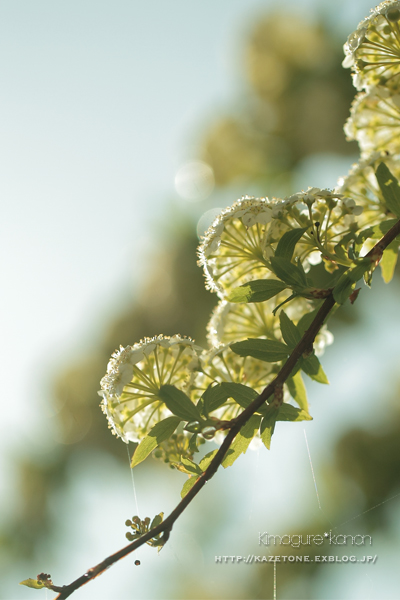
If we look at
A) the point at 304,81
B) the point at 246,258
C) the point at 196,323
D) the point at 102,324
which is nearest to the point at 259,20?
the point at 304,81

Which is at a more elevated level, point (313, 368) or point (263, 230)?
point (263, 230)

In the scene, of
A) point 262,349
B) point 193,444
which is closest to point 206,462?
point 193,444

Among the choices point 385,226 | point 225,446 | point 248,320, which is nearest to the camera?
Result: point 225,446

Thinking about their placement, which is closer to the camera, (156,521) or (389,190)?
(156,521)

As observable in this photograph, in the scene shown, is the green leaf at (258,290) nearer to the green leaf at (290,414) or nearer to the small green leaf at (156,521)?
the green leaf at (290,414)

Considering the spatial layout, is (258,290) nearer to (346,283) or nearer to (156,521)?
(346,283)

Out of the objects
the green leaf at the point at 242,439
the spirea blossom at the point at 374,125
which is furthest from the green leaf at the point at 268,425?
the spirea blossom at the point at 374,125
